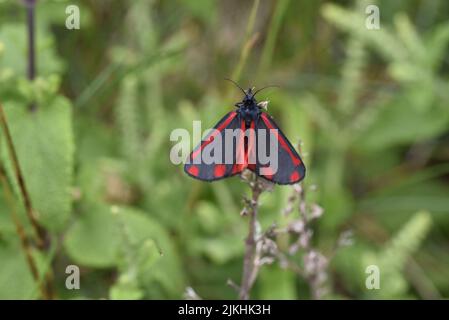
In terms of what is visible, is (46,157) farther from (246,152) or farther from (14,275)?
(246,152)

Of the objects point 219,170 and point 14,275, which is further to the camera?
point 14,275

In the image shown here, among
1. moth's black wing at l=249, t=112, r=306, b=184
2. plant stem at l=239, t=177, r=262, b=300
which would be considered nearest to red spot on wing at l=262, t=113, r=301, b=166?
moth's black wing at l=249, t=112, r=306, b=184

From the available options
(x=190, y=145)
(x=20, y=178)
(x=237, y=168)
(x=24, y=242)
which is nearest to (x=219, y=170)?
(x=237, y=168)

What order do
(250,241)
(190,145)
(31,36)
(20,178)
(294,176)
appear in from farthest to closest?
(190,145), (31,36), (20,178), (250,241), (294,176)

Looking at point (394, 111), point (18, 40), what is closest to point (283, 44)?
point (394, 111)

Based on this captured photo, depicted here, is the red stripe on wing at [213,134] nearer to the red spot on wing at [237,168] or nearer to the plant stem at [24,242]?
the red spot on wing at [237,168]

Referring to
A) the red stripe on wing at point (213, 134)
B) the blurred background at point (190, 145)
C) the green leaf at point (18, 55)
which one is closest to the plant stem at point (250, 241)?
the red stripe on wing at point (213, 134)

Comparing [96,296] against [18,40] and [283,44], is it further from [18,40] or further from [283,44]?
[283,44]
